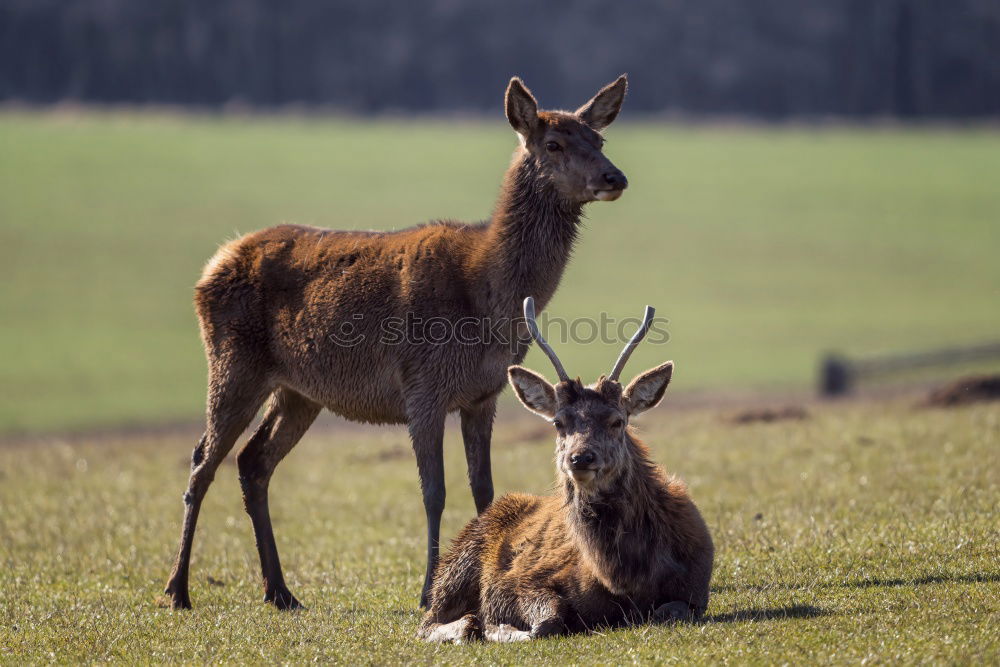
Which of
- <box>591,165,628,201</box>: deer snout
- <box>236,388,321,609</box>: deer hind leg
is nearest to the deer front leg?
<box>591,165,628,201</box>: deer snout

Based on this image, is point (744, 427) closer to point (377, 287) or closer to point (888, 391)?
point (377, 287)

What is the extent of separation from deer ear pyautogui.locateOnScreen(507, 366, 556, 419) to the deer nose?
2037 mm

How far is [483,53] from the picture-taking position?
308ft

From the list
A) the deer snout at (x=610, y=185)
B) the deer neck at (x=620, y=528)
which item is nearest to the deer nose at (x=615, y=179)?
the deer snout at (x=610, y=185)

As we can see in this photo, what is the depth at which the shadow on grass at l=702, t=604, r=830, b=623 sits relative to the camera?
28.6 feet

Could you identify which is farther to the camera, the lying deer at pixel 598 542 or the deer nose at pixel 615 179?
the deer nose at pixel 615 179

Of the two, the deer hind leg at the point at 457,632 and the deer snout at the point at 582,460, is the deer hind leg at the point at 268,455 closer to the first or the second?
the deer hind leg at the point at 457,632

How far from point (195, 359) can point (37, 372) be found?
225 inches

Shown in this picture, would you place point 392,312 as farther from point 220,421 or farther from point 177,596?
point 177,596

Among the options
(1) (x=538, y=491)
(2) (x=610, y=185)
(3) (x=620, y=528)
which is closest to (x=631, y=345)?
(3) (x=620, y=528)

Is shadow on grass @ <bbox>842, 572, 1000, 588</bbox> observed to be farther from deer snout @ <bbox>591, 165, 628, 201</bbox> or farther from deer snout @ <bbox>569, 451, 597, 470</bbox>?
deer snout @ <bbox>591, 165, 628, 201</bbox>

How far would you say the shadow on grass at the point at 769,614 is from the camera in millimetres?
8717

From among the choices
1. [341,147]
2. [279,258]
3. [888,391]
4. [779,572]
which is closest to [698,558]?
[779,572]

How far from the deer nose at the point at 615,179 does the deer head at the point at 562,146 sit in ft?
0.14
